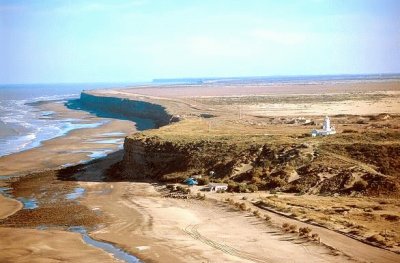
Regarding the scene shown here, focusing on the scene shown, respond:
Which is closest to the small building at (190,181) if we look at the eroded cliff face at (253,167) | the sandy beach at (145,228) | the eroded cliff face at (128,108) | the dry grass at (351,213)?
the eroded cliff face at (253,167)

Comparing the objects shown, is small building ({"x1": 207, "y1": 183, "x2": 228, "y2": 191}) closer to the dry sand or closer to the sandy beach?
the sandy beach

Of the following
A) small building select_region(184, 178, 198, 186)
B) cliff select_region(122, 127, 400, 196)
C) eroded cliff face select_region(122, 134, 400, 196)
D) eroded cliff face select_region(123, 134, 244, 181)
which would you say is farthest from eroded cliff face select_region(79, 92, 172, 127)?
small building select_region(184, 178, 198, 186)

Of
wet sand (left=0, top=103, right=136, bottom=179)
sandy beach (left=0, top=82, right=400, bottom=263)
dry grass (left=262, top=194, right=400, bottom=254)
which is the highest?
dry grass (left=262, top=194, right=400, bottom=254)

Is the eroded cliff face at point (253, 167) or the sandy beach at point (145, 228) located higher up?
the eroded cliff face at point (253, 167)

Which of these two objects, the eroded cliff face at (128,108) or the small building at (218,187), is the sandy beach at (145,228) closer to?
the small building at (218,187)

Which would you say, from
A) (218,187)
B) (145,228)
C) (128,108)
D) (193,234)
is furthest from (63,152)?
(128,108)

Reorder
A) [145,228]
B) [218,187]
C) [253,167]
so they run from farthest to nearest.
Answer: [253,167], [218,187], [145,228]

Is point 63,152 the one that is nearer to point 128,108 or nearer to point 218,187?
point 218,187

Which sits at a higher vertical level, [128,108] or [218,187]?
[128,108]

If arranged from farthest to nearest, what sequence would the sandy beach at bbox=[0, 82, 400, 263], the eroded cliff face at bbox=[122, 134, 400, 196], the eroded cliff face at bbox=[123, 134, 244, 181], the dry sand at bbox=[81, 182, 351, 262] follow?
the eroded cliff face at bbox=[123, 134, 244, 181] → the eroded cliff face at bbox=[122, 134, 400, 196] → the sandy beach at bbox=[0, 82, 400, 263] → the dry sand at bbox=[81, 182, 351, 262]
